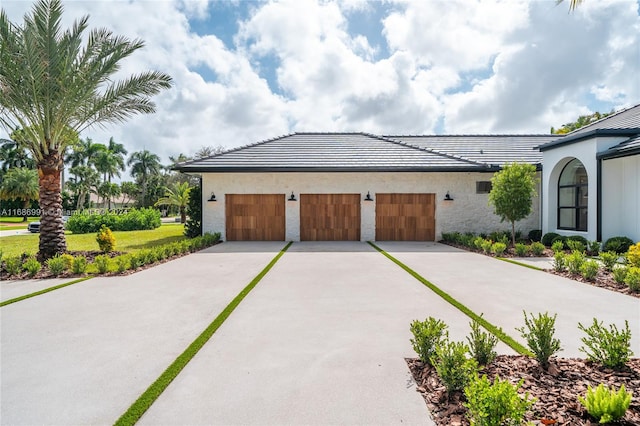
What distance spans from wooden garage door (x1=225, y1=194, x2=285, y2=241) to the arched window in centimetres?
1129

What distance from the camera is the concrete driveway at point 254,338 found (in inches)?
108

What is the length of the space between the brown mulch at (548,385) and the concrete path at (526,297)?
48 centimetres

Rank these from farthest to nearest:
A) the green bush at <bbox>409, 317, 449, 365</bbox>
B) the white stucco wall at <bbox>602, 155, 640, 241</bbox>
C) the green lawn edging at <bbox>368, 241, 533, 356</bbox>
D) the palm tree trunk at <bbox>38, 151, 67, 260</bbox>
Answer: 1. the white stucco wall at <bbox>602, 155, 640, 241</bbox>
2. the palm tree trunk at <bbox>38, 151, 67, 260</bbox>
3. the green lawn edging at <bbox>368, 241, 533, 356</bbox>
4. the green bush at <bbox>409, 317, 449, 365</bbox>

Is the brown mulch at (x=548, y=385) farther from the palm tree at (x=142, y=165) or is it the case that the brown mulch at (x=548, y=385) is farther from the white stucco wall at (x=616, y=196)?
the palm tree at (x=142, y=165)

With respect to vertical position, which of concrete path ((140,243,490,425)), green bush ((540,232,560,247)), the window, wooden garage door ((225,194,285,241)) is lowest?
concrete path ((140,243,490,425))

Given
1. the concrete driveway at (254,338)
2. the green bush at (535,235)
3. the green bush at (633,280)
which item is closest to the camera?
the concrete driveway at (254,338)

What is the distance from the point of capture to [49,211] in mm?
9547

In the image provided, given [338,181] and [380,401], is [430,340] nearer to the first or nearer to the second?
[380,401]

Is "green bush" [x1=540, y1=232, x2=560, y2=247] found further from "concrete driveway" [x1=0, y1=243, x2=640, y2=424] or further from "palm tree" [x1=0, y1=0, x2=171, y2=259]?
"palm tree" [x1=0, y1=0, x2=171, y2=259]

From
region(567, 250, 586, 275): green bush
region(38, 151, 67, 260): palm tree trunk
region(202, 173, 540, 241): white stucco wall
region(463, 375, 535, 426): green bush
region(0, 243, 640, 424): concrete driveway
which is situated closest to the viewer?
region(463, 375, 535, 426): green bush

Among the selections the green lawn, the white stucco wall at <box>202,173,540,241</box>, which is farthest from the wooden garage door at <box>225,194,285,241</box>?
the green lawn

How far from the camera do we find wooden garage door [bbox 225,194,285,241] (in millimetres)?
14812

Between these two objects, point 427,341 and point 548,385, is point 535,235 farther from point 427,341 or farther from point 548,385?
point 427,341

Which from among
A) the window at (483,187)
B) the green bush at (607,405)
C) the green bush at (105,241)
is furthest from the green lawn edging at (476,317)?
the green bush at (105,241)
